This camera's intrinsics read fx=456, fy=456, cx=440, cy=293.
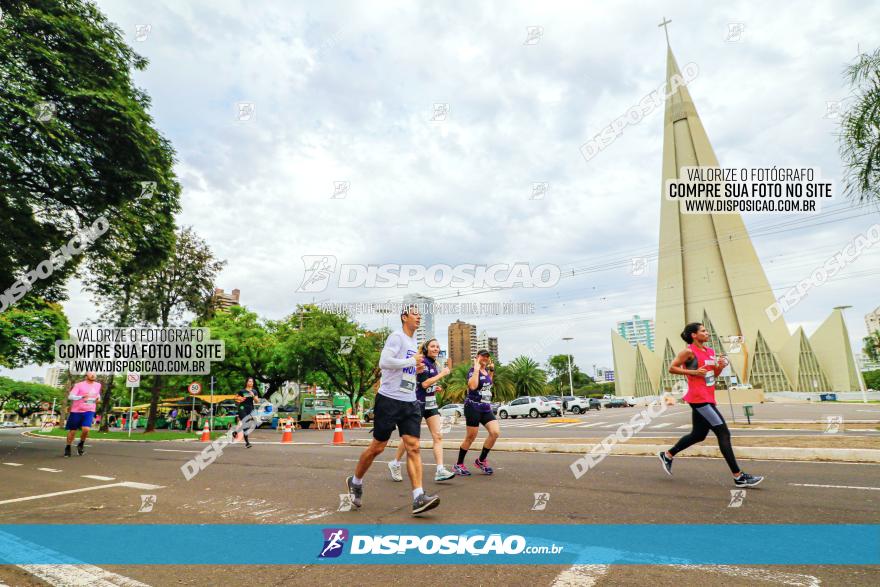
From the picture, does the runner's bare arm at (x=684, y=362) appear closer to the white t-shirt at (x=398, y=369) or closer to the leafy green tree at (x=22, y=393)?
the white t-shirt at (x=398, y=369)

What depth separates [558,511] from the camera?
4.38 metres

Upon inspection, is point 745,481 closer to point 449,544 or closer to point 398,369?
point 449,544

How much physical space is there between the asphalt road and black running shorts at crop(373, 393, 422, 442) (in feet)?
2.56

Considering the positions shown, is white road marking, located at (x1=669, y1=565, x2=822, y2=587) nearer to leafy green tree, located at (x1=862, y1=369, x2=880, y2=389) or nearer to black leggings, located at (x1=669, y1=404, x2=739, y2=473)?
black leggings, located at (x1=669, y1=404, x2=739, y2=473)

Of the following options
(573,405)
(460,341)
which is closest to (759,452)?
(573,405)

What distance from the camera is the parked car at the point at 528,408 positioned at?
37469mm

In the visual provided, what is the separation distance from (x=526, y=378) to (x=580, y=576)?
63.4 meters

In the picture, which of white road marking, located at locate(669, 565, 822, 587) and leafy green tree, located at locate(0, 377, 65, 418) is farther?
leafy green tree, located at locate(0, 377, 65, 418)

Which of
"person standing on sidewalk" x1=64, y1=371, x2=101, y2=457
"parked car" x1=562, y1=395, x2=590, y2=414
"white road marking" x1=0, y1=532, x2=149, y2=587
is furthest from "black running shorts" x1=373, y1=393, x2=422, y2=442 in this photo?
"parked car" x1=562, y1=395, x2=590, y2=414

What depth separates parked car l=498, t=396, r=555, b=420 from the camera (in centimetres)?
3747

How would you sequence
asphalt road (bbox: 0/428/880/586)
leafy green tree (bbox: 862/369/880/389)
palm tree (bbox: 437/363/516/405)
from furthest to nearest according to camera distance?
leafy green tree (bbox: 862/369/880/389) < palm tree (bbox: 437/363/516/405) < asphalt road (bbox: 0/428/880/586)

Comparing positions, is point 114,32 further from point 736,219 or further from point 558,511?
→ point 736,219

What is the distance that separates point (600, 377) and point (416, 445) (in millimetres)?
196319

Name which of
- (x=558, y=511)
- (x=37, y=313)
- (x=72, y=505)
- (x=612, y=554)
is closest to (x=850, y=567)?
(x=612, y=554)
